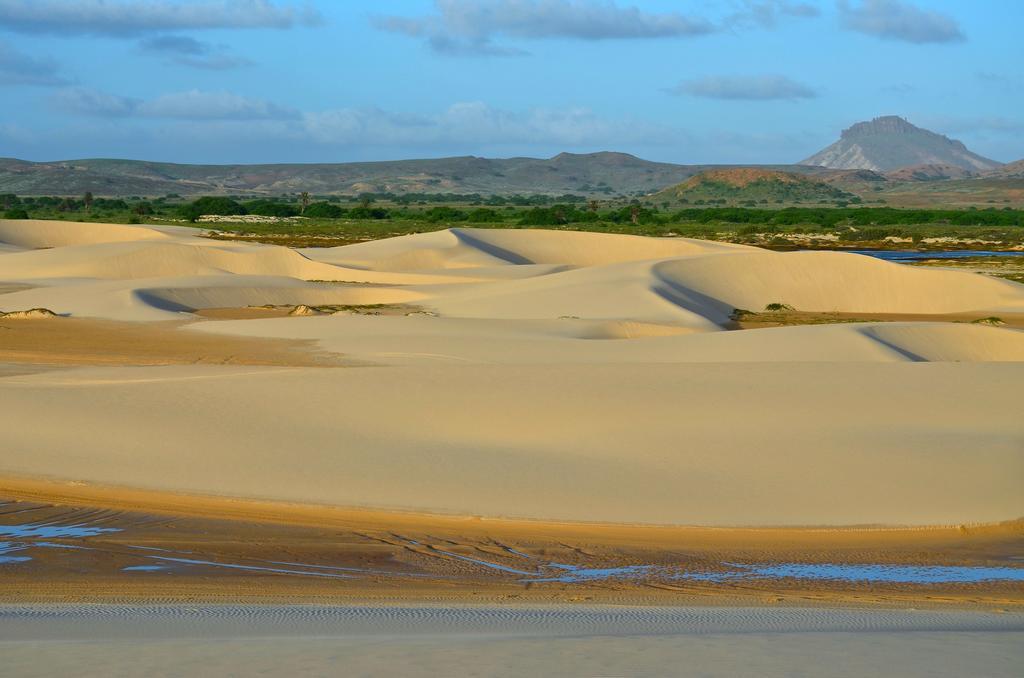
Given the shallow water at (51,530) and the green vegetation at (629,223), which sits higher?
the green vegetation at (629,223)

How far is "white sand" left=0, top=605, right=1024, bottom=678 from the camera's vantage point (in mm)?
6039

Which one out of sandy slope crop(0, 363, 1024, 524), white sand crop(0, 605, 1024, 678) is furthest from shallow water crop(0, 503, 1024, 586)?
sandy slope crop(0, 363, 1024, 524)

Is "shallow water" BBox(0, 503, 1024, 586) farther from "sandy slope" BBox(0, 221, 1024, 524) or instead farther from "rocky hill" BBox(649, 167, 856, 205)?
"rocky hill" BBox(649, 167, 856, 205)

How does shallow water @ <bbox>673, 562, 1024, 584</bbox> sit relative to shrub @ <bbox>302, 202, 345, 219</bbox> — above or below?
below

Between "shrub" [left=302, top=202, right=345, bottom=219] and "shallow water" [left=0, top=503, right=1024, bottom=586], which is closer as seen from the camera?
"shallow water" [left=0, top=503, right=1024, bottom=586]

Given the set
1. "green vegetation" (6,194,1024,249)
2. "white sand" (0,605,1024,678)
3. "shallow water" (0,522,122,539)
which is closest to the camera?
"white sand" (0,605,1024,678)

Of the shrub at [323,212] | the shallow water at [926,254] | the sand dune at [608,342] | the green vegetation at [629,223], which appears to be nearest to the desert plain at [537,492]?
the sand dune at [608,342]

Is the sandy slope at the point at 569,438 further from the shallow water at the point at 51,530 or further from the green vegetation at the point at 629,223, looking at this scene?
the green vegetation at the point at 629,223

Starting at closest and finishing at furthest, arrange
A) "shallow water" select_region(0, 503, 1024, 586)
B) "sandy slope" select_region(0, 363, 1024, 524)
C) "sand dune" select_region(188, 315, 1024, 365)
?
1. "shallow water" select_region(0, 503, 1024, 586)
2. "sandy slope" select_region(0, 363, 1024, 524)
3. "sand dune" select_region(188, 315, 1024, 365)

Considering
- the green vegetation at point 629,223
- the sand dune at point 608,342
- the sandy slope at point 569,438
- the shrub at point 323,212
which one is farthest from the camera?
the shrub at point 323,212

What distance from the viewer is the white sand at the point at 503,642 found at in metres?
6.04

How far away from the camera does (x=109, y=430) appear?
13.2 m

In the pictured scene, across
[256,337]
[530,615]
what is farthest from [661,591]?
[256,337]

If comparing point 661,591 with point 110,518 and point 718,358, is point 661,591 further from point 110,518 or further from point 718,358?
point 718,358
